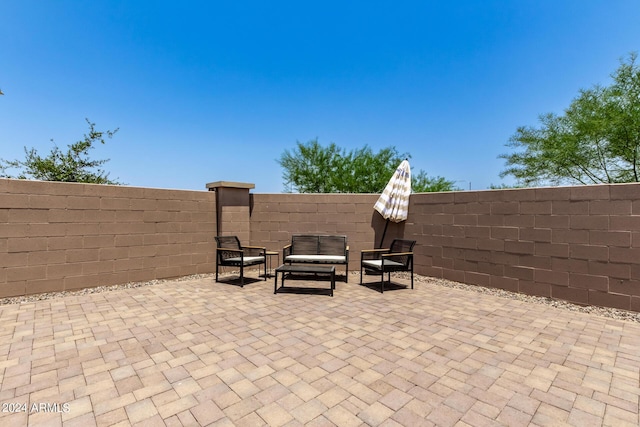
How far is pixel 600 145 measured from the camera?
1116cm

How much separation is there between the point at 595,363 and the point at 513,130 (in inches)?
537

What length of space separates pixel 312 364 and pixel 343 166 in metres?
14.3

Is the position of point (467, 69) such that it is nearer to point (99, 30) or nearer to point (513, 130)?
point (513, 130)

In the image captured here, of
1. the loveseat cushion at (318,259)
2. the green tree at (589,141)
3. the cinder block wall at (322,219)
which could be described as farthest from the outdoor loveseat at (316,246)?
the green tree at (589,141)

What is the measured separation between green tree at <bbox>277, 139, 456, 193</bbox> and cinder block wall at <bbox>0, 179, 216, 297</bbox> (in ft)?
33.8

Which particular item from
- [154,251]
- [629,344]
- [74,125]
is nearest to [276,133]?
[74,125]

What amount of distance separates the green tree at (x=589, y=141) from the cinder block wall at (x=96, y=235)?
1358cm

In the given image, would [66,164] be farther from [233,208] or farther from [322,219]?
[322,219]

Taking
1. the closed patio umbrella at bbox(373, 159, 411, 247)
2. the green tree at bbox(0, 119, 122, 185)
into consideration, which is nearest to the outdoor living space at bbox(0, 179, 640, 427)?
the closed patio umbrella at bbox(373, 159, 411, 247)

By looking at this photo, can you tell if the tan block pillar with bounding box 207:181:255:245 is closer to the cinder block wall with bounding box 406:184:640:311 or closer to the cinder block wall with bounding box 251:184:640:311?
the cinder block wall with bounding box 251:184:640:311

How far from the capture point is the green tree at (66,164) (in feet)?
31.9

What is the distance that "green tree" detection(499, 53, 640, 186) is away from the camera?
9.68 meters

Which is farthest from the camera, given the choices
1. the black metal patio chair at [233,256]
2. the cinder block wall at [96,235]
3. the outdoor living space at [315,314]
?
the black metal patio chair at [233,256]

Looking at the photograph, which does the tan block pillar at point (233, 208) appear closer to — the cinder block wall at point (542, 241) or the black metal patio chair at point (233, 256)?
the black metal patio chair at point (233, 256)
